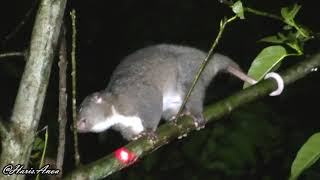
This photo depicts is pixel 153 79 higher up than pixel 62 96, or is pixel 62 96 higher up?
pixel 62 96

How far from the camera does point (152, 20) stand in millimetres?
7383

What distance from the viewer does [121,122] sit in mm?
3855

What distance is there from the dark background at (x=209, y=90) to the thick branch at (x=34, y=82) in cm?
264

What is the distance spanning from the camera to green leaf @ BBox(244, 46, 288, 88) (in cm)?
246

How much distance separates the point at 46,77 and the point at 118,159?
57 cm

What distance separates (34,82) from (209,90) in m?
4.38

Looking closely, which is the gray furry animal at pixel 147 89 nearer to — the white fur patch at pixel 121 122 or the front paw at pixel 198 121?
the white fur patch at pixel 121 122

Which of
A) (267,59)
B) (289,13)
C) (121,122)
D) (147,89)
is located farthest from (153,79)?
(289,13)

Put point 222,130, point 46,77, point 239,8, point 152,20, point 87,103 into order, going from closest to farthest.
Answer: point 46,77 → point 239,8 → point 87,103 → point 222,130 → point 152,20

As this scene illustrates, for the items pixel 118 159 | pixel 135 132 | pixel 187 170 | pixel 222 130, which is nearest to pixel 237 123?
pixel 222 130

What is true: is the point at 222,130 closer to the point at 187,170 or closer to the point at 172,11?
the point at 187,170

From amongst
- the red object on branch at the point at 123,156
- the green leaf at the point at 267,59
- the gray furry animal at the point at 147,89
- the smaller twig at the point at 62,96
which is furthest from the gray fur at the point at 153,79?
the smaller twig at the point at 62,96

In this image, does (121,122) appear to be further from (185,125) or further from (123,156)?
(123,156)

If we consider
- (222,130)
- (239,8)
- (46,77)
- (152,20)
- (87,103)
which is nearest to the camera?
(46,77)
